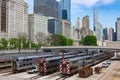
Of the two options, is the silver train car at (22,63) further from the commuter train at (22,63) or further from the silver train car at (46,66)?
the silver train car at (46,66)

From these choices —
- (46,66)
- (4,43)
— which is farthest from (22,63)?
(4,43)

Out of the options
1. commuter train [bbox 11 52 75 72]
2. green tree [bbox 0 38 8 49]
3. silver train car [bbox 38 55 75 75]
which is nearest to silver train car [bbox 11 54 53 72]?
commuter train [bbox 11 52 75 72]

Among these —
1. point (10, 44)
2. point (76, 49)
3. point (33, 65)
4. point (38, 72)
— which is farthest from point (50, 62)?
point (10, 44)

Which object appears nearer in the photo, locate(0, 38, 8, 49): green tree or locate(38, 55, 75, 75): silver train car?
locate(38, 55, 75, 75): silver train car

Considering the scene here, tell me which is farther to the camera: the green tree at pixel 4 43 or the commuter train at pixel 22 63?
the green tree at pixel 4 43

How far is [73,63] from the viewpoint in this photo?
2594 inches

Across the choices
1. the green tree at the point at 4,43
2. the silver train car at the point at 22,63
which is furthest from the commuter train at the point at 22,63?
the green tree at the point at 4,43

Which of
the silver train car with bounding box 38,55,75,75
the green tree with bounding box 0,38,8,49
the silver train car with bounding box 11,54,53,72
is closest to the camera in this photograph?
the silver train car with bounding box 38,55,75,75

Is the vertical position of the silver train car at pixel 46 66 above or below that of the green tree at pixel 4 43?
below

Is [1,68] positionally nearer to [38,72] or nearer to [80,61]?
[38,72]

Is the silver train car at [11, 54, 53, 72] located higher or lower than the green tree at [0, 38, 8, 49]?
lower

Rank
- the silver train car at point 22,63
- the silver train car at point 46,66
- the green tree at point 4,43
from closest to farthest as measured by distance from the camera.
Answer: the silver train car at point 46,66
the silver train car at point 22,63
the green tree at point 4,43

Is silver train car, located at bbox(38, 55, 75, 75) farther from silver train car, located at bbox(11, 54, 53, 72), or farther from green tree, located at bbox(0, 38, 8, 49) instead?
green tree, located at bbox(0, 38, 8, 49)

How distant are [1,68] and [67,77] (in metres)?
25.6
